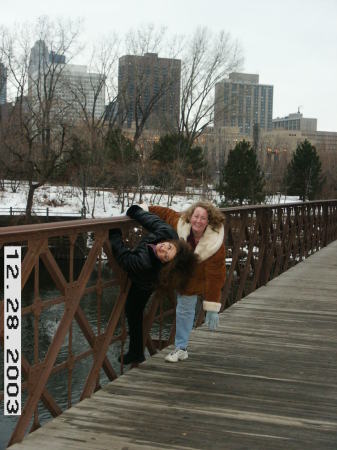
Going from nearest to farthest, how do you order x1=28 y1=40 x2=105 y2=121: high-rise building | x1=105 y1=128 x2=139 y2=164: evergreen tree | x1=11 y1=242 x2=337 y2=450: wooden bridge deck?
x1=11 y1=242 x2=337 y2=450: wooden bridge deck, x1=105 y1=128 x2=139 y2=164: evergreen tree, x1=28 y1=40 x2=105 y2=121: high-rise building

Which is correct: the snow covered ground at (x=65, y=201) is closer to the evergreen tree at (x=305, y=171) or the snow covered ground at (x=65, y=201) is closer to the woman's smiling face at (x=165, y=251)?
the evergreen tree at (x=305, y=171)

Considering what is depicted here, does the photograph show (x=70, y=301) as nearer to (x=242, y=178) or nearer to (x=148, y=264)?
(x=148, y=264)

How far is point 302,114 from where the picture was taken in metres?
190

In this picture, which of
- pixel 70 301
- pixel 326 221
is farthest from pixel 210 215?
pixel 326 221

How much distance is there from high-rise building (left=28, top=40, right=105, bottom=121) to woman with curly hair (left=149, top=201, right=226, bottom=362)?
123 feet

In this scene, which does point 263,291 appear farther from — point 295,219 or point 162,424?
point 162,424

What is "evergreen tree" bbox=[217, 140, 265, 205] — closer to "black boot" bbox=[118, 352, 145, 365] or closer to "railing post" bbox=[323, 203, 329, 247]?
"railing post" bbox=[323, 203, 329, 247]

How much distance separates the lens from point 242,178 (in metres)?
40.0

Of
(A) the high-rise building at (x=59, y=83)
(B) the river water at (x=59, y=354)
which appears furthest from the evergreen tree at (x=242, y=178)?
(B) the river water at (x=59, y=354)

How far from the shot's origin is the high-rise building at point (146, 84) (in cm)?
4616

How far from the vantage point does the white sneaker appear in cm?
459

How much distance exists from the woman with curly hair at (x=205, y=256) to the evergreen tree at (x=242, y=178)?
3549cm

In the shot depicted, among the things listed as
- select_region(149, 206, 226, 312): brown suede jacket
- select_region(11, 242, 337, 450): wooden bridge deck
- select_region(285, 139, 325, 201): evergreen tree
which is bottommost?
select_region(11, 242, 337, 450): wooden bridge deck

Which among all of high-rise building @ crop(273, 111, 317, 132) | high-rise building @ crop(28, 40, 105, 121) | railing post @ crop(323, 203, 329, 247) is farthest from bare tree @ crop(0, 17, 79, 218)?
high-rise building @ crop(273, 111, 317, 132)
